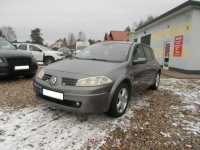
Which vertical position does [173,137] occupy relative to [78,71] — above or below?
below

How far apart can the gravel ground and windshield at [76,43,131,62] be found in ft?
3.99

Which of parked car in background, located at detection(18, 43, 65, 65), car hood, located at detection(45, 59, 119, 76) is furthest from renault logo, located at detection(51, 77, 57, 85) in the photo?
parked car in background, located at detection(18, 43, 65, 65)

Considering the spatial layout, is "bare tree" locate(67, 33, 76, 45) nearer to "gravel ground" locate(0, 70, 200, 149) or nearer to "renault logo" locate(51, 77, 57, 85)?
"gravel ground" locate(0, 70, 200, 149)

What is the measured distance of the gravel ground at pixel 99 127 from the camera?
2.01 m

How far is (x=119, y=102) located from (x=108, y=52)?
126 cm

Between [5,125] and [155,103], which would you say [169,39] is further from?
[5,125]

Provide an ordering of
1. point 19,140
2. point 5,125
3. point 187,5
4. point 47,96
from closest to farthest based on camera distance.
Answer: point 19,140 → point 5,125 → point 47,96 → point 187,5

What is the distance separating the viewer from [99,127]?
2.43 meters

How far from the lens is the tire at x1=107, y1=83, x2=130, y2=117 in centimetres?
255

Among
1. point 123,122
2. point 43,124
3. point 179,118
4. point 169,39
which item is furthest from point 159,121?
point 169,39

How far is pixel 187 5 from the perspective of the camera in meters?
7.46

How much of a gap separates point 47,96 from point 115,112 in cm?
126

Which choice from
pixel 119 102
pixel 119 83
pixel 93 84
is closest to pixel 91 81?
pixel 93 84

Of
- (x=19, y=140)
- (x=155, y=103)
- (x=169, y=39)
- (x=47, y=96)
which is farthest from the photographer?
(x=169, y=39)
